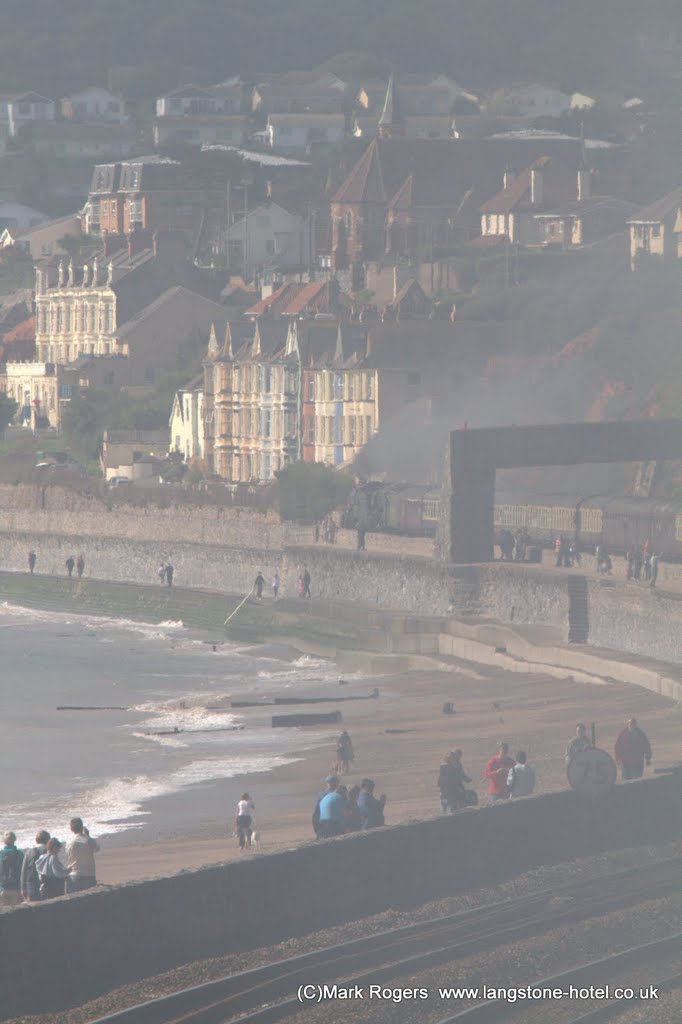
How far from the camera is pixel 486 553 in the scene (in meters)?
49.8

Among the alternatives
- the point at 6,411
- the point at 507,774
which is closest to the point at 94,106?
the point at 6,411

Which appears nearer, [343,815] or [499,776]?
[343,815]

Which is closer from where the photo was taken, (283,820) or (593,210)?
(283,820)

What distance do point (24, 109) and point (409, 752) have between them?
150m

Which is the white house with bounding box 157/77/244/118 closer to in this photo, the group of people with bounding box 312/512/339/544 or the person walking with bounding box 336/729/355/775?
the group of people with bounding box 312/512/339/544

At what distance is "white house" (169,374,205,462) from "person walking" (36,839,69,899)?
2485 inches

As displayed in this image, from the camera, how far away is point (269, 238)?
377ft

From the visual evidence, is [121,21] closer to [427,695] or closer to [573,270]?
[573,270]

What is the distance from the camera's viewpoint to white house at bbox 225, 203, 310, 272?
114062 millimetres

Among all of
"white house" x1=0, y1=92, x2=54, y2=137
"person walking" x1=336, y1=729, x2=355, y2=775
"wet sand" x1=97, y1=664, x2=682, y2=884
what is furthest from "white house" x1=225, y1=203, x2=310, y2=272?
"person walking" x1=336, y1=729, x2=355, y2=775

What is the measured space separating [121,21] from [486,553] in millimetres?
137746

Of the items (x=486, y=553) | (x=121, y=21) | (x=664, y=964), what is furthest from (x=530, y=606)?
(x=121, y=21)

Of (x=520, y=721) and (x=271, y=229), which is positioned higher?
(x=271, y=229)

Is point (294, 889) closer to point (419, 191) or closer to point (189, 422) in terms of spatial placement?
point (189, 422)
